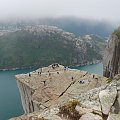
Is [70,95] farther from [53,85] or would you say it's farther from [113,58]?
[113,58]

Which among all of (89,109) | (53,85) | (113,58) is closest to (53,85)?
(53,85)

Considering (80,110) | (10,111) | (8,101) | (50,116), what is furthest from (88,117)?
(8,101)

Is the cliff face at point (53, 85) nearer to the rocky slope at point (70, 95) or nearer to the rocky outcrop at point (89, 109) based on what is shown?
the rocky slope at point (70, 95)

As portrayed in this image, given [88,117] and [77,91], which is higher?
[88,117]

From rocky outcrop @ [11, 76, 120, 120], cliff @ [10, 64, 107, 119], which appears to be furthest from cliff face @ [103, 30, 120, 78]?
rocky outcrop @ [11, 76, 120, 120]

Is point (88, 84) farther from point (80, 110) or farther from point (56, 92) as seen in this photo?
point (80, 110)
